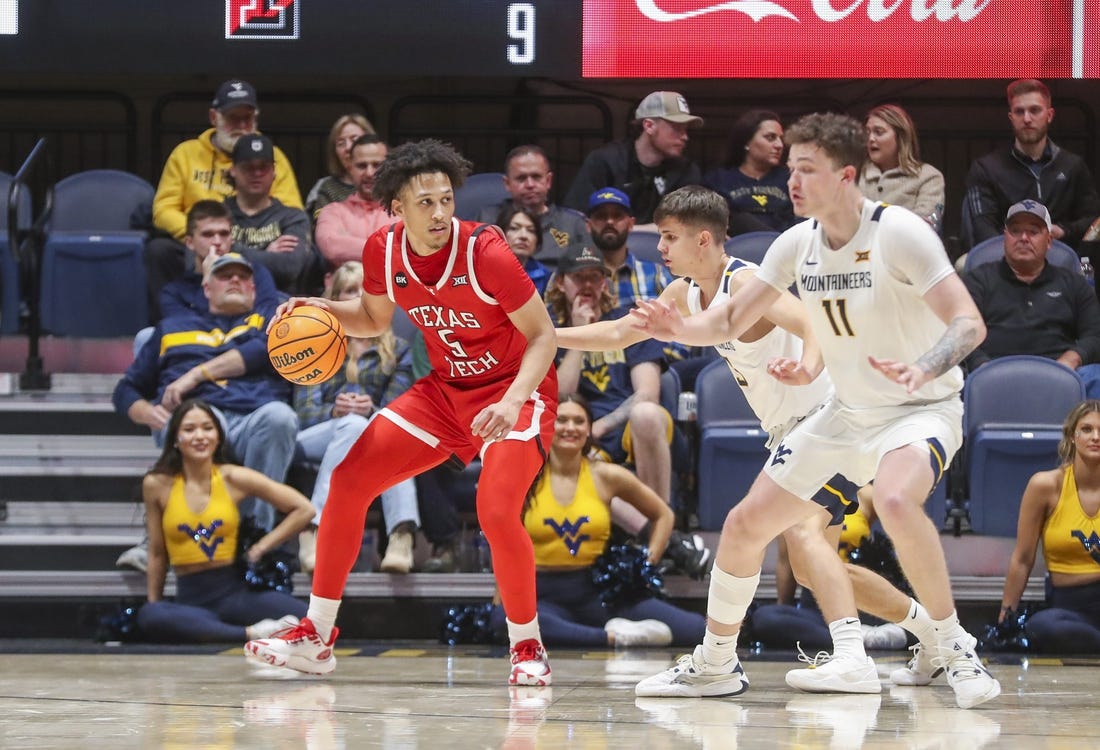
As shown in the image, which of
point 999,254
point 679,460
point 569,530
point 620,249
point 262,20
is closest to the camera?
point 569,530

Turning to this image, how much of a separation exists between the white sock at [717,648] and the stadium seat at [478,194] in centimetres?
441

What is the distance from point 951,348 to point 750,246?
388 cm

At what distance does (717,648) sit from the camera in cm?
484

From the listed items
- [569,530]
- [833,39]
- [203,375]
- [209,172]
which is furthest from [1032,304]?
[209,172]

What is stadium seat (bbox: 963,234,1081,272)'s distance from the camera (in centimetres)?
824

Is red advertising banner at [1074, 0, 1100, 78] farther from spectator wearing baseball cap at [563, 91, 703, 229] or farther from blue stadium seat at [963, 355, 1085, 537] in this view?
spectator wearing baseball cap at [563, 91, 703, 229]

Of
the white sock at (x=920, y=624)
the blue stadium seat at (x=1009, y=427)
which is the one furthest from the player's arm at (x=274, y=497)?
the blue stadium seat at (x=1009, y=427)

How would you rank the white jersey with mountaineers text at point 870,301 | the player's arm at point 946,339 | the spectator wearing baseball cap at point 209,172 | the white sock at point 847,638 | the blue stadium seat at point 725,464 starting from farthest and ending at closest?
the spectator wearing baseball cap at point 209,172, the blue stadium seat at point 725,464, the white sock at point 847,638, the white jersey with mountaineers text at point 870,301, the player's arm at point 946,339

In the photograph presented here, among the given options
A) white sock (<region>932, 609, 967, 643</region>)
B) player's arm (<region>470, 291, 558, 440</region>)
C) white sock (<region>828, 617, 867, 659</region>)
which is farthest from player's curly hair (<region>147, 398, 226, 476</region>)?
white sock (<region>932, 609, 967, 643</region>)

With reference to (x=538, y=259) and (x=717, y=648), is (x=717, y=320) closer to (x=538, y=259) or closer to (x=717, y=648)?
(x=717, y=648)

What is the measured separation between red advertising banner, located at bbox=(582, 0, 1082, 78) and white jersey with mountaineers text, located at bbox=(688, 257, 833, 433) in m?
3.18

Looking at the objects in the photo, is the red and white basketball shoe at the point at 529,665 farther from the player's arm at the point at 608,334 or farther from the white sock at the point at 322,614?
the player's arm at the point at 608,334

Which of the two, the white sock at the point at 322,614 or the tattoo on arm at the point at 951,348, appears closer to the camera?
the tattoo on arm at the point at 951,348

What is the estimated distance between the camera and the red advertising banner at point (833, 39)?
817cm
